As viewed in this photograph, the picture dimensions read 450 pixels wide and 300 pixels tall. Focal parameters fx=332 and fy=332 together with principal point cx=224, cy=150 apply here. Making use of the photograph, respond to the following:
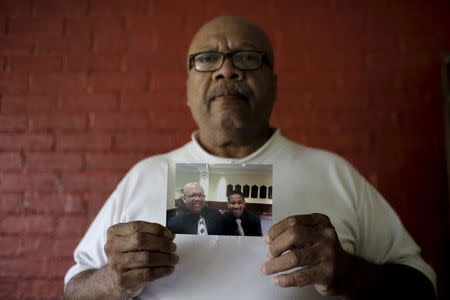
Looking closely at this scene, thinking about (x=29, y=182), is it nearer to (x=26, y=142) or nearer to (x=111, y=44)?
(x=26, y=142)

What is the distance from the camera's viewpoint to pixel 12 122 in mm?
1637

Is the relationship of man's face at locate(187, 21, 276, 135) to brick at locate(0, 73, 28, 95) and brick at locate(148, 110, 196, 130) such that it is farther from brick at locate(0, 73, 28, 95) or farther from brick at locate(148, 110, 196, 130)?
brick at locate(0, 73, 28, 95)

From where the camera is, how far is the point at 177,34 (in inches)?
64.3

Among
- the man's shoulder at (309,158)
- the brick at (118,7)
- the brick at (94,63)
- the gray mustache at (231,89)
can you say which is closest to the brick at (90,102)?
the brick at (94,63)

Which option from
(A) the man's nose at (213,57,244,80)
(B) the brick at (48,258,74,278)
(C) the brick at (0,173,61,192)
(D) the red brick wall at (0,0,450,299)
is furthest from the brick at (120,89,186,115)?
(B) the brick at (48,258,74,278)

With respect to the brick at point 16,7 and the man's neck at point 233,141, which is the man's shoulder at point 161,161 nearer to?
the man's neck at point 233,141

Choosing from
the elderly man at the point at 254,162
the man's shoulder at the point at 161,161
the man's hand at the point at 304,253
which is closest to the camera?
the man's hand at the point at 304,253

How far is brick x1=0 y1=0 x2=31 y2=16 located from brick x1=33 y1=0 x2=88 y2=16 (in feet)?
0.14

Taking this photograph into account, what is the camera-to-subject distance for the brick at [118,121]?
1.60 meters

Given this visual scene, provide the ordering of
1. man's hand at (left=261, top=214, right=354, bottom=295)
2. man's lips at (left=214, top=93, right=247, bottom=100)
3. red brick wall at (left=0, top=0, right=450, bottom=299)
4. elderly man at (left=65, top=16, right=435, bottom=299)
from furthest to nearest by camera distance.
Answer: red brick wall at (left=0, top=0, right=450, bottom=299) → man's lips at (left=214, top=93, right=247, bottom=100) → elderly man at (left=65, top=16, right=435, bottom=299) → man's hand at (left=261, top=214, right=354, bottom=295)

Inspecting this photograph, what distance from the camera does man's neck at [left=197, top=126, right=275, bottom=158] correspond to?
1.05 meters

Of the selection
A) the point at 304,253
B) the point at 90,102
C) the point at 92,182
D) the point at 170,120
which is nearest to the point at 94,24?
the point at 90,102

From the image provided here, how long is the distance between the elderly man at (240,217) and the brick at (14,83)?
1406 millimetres

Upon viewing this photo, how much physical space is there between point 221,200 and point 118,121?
3.36 feet
